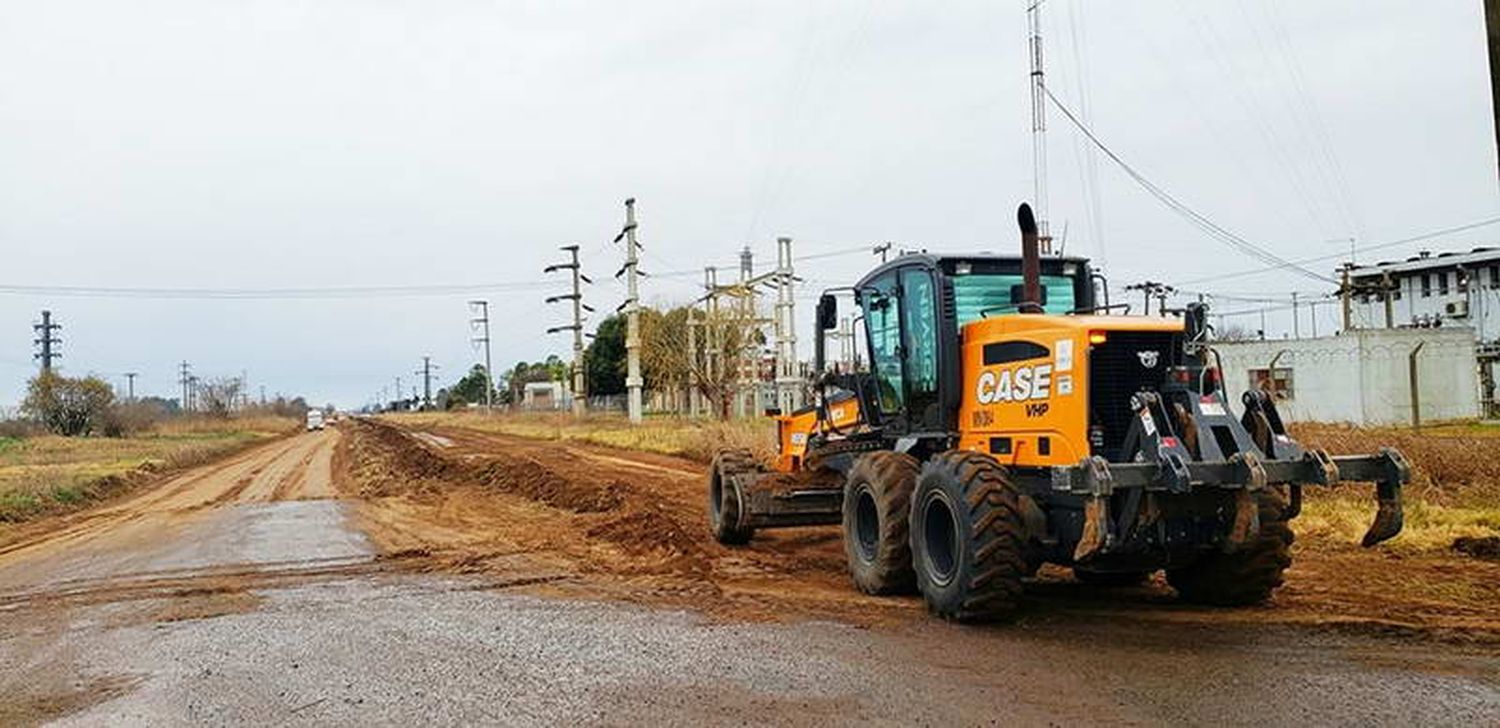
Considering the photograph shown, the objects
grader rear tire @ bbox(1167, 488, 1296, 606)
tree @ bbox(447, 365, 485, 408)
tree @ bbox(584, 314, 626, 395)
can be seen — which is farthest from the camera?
tree @ bbox(447, 365, 485, 408)

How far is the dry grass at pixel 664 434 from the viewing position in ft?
90.2

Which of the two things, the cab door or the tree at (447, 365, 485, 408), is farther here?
the tree at (447, 365, 485, 408)

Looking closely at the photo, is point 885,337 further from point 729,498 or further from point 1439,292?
point 1439,292

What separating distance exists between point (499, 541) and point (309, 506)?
7.67m

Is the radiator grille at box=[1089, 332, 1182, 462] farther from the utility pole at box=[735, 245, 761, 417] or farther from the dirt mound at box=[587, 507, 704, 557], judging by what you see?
the utility pole at box=[735, 245, 761, 417]

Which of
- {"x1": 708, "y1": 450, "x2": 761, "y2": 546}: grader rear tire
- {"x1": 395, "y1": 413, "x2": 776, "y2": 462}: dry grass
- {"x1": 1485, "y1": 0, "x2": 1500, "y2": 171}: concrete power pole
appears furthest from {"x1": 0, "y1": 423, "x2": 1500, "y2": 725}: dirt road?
{"x1": 395, "y1": 413, "x2": 776, "y2": 462}: dry grass

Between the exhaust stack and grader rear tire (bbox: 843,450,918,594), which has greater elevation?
the exhaust stack

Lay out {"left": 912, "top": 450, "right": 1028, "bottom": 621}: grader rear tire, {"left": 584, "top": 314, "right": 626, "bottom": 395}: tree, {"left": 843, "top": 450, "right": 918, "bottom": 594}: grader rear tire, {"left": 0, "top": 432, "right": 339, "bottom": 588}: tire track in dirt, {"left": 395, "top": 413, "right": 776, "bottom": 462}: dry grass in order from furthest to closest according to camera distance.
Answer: {"left": 584, "top": 314, "right": 626, "bottom": 395}: tree
{"left": 395, "top": 413, "right": 776, "bottom": 462}: dry grass
{"left": 0, "top": 432, "right": 339, "bottom": 588}: tire track in dirt
{"left": 843, "top": 450, "right": 918, "bottom": 594}: grader rear tire
{"left": 912, "top": 450, "right": 1028, "bottom": 621}: grader rear tire

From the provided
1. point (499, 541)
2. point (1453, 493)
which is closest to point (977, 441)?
point (499, 541)

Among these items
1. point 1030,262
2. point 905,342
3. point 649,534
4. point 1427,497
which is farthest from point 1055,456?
point 1427,497

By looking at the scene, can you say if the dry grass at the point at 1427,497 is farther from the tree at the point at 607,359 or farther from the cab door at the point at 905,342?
the tree at the point at 607,359

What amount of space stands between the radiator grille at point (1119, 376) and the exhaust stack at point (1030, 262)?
0.82 metres

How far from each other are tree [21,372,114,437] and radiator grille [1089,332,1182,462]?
78.5 meters

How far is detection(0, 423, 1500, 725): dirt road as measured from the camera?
6273 mm
